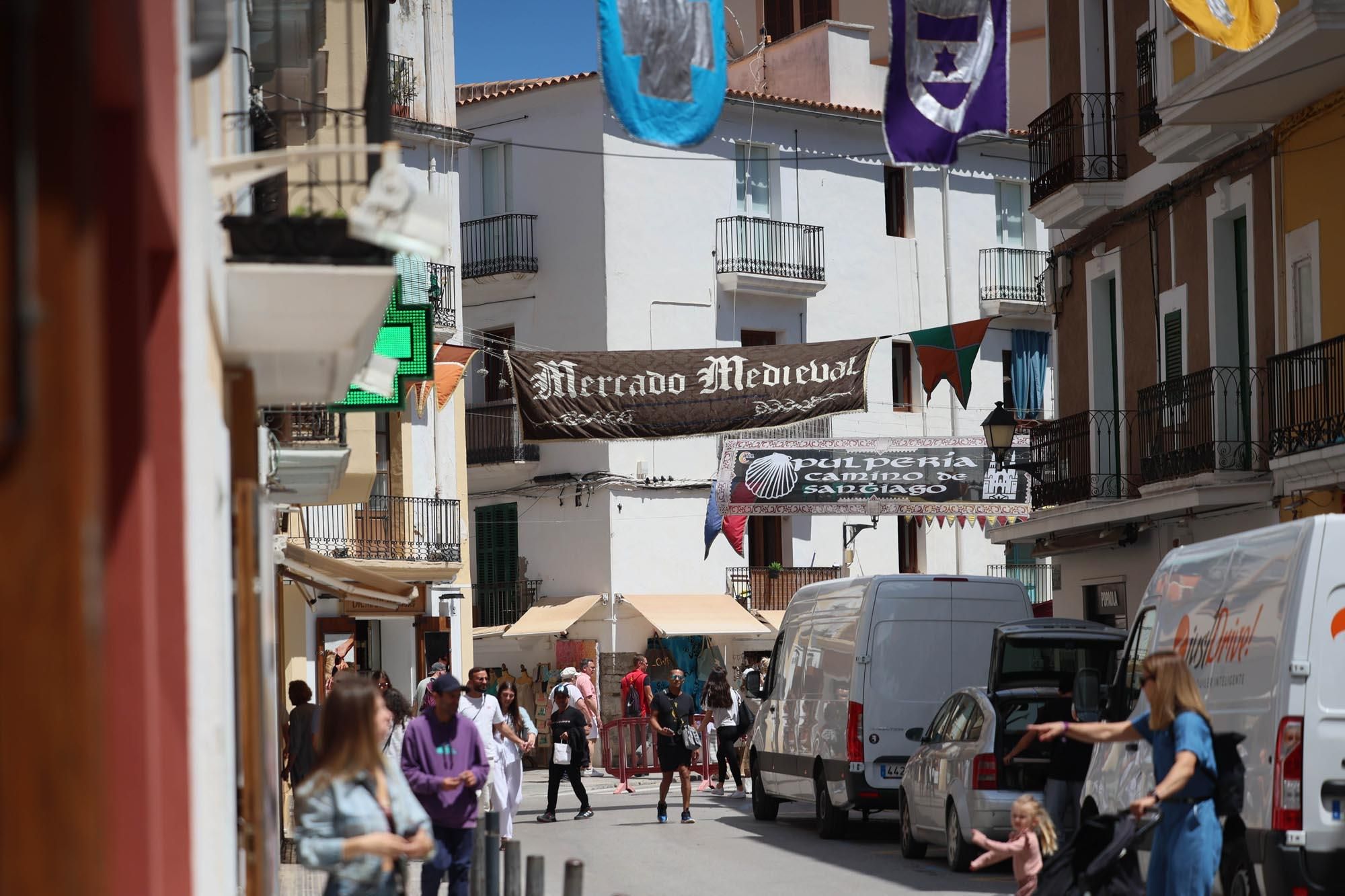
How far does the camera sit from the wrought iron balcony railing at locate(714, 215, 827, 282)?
41.8 metres

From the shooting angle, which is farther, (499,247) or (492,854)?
(499,247)

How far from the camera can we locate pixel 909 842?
1825 centimetres

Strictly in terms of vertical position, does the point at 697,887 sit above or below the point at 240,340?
below

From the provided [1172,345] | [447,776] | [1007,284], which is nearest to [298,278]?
[447,776]

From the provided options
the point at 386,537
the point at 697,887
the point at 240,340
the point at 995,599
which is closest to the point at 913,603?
the point at 995,599

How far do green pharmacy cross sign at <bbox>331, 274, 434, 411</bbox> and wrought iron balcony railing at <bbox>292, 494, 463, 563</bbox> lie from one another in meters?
17.1

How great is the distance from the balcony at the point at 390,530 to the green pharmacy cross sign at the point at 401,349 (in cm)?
1695

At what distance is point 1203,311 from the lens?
23672 millimetres

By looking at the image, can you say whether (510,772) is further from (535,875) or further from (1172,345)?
(1172,345)

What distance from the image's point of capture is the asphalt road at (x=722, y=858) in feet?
51.7

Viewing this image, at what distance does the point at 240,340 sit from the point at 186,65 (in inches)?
111

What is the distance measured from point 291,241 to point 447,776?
481cm

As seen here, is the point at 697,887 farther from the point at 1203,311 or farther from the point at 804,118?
the point at 804,118

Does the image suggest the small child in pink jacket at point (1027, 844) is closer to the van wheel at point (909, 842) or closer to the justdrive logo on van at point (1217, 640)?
the justdrive logo on van at point (1217, 640)
